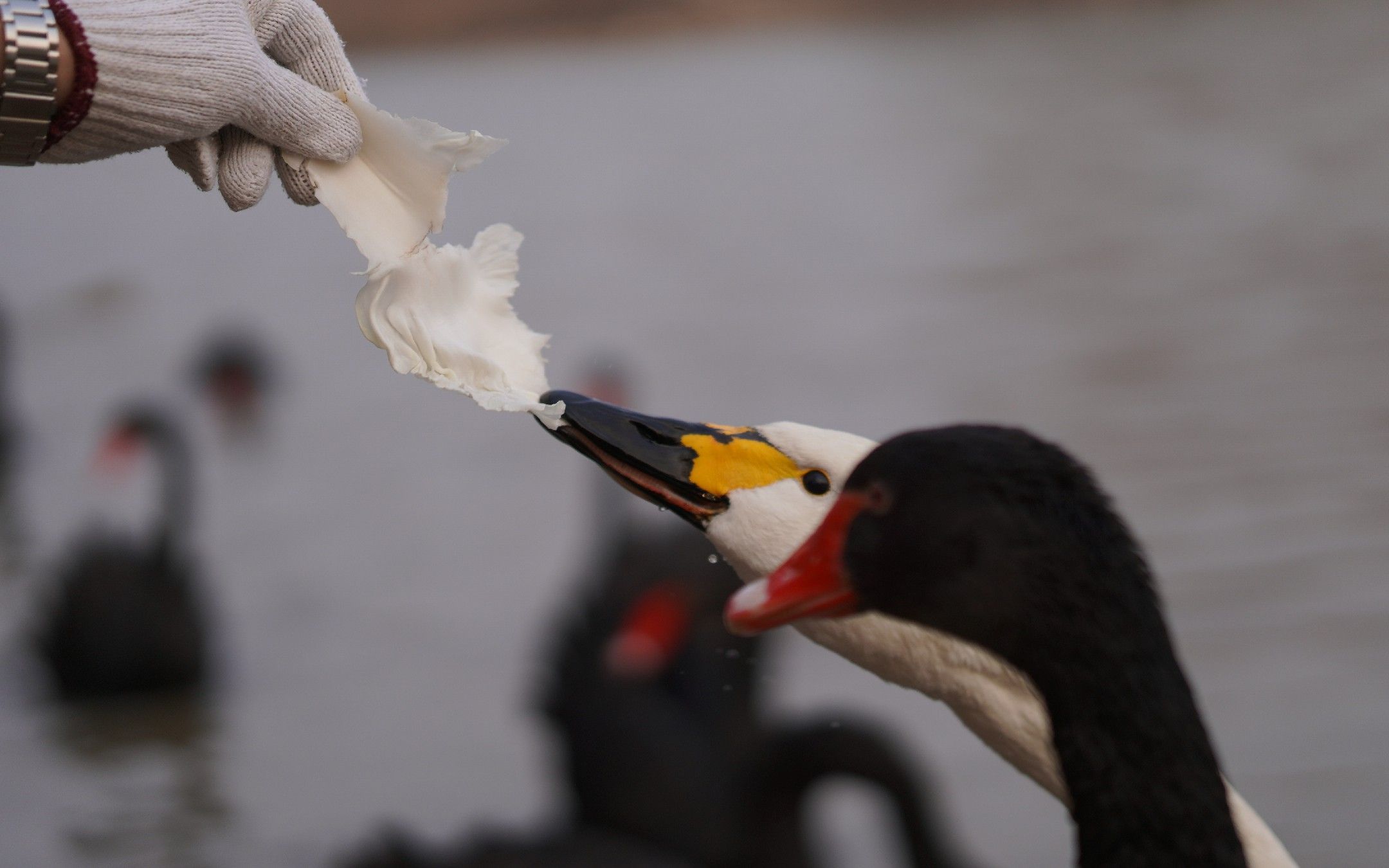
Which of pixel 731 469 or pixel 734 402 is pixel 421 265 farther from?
pixel 734 402

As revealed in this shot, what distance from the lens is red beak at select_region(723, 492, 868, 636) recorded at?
138 cm

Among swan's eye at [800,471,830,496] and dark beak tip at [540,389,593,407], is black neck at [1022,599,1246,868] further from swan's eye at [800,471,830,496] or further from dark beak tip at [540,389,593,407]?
dark beak tip at [540,389,593,407]

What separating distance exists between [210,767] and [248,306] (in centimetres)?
616

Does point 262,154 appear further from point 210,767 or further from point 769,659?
point 210,767

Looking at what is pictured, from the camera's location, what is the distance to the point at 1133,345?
8.70 metres

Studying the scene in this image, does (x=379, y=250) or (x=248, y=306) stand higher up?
(x=248, y=306)

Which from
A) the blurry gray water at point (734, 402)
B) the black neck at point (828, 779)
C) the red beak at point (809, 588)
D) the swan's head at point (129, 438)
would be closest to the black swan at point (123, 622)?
the blurry gray water at point (734, 402)

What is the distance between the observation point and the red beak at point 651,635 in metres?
4.02

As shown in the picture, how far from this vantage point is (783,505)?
5.34 feet

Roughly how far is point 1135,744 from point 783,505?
448mm

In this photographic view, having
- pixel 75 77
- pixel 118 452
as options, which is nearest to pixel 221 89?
pixel 75 77

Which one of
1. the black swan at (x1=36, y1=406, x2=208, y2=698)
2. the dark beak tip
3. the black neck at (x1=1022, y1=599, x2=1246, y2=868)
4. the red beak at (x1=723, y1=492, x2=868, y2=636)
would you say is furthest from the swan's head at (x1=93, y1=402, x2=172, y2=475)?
the black neck at (x1=1022, y1=599, x2=1246, y2=868)

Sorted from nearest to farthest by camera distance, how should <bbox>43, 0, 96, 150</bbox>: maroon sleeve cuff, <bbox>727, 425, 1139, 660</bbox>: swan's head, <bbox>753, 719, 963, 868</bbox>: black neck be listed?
<bbox>727, 425, 1139, 660</bbox>: swan's head
<bbox>43, 0, 96, 150</bbox>: maroon sleeve cuff
<bbox>753, 719, 963, 868</bbox>: black neck

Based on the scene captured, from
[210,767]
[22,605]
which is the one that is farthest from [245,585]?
[210,767]
